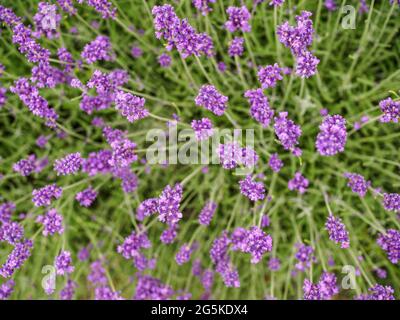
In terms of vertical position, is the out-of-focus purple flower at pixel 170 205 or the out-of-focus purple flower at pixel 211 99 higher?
the out-of-focus purple flower at pixel 211 99

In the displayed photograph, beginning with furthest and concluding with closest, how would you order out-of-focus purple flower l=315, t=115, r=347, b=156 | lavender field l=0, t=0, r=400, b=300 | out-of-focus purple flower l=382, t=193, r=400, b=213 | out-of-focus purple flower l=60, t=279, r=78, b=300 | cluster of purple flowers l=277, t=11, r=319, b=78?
out-of-focus purple flower l=60, t=279, r=78, b=300, lavender field l=0, t=0, r=400, b=300, out-of-focus purple flower l=382, t=193, r=400, b=213, cluster of purple flowers l=277, t=11, r=319, b=78, out-of-focus purple flower l=315, t=115, r=347, b=156

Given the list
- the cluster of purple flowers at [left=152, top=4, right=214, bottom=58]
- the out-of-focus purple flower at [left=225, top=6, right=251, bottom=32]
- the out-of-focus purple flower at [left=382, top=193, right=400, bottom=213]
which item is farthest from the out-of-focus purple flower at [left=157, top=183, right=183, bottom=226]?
the out-of-focus purple flower at [left=382, top=193, right=400, bottom=213]

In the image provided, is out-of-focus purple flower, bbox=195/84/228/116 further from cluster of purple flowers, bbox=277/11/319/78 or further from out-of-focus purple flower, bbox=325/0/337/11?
out-of-focus purple flower, bbox=325/0/337/11

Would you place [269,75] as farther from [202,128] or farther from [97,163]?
[97,163]

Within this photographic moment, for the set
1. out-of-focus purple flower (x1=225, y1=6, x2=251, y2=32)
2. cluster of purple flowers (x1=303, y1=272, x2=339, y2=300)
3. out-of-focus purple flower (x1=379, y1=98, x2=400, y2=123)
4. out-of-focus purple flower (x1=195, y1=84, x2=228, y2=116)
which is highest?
out-of-focus purple flower (x1=225, y1=6, x2=251, y2=32)

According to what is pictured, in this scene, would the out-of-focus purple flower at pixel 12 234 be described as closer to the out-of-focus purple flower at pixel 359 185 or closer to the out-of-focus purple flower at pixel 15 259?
the out-of-focus purple flower at pixel 15 259

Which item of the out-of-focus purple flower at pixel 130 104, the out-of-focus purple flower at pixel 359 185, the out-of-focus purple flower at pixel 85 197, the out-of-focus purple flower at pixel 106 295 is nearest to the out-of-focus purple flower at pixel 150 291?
the out-of-focus purple flower at pixel 106 295
